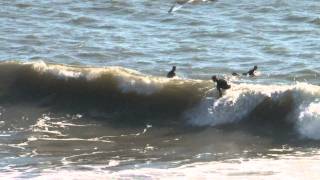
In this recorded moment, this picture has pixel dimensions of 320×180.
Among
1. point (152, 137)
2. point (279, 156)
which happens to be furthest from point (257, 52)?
point (279, 156)

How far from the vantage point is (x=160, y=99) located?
524 inches

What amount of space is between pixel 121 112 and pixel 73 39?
25.5ft

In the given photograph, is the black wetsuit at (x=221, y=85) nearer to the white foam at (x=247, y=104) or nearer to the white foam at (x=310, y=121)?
the white foam at (x=247, y=104)

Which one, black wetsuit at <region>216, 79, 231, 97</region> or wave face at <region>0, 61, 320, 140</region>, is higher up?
black wetsuit at <region>216, 79, 231, 97</region>

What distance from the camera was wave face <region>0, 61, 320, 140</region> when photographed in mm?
11875

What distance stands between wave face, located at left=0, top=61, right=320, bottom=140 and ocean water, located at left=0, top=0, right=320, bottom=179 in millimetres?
20

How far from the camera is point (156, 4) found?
26812 millimetres

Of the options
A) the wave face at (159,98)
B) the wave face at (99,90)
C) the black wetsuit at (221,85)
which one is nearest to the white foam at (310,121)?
the wave face at (159,98)

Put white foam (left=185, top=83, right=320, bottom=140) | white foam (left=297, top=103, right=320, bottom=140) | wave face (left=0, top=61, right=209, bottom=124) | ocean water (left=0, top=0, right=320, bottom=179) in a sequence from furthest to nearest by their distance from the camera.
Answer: wave face (left=0, top=61, right=209, bottom=124), white foam (left=185, top=83, right=320, bottom=140), white foam (left=297, top=103, right=320, bottom=140), ocean water (left=0, top=0, right=320, bottom=179)

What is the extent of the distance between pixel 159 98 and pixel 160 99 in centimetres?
4

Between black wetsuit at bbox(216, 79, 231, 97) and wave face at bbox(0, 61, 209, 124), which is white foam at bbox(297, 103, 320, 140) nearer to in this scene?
black wetsuit at bbox(216, 79, 231, 97)

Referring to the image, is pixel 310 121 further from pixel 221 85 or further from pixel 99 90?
pixel 99 90

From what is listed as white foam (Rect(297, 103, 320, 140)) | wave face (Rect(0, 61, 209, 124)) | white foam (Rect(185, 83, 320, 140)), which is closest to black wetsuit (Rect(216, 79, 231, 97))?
white foam (Rect(185, 83, 320, 140))

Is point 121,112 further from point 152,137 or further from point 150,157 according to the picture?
point 150,157
